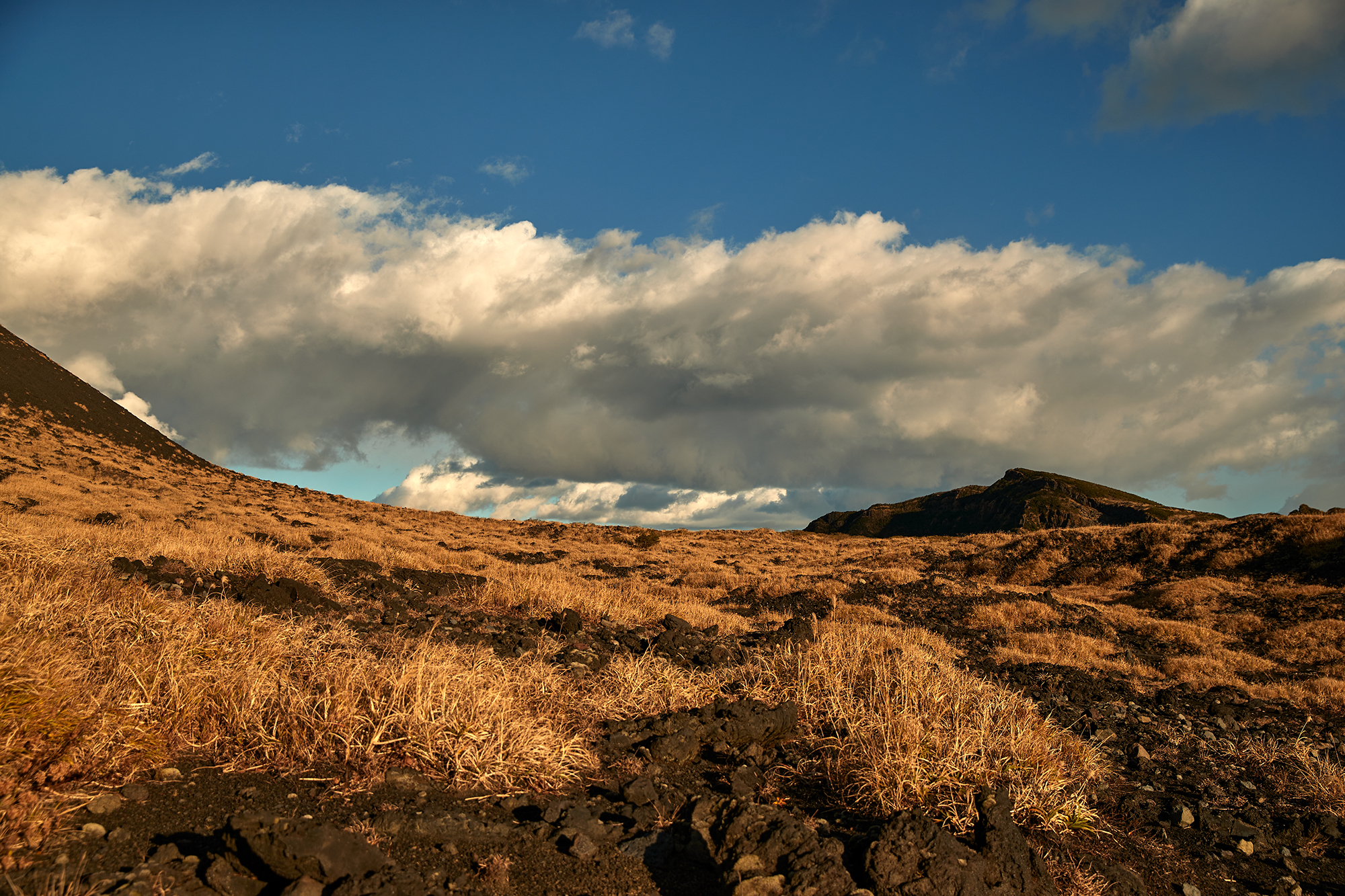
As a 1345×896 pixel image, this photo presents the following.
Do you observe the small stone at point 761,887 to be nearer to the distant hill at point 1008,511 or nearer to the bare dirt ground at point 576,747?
the bare dirt ground at point 576,747

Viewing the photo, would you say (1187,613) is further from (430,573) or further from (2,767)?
(2,767)

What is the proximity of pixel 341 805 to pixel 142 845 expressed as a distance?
996 mm

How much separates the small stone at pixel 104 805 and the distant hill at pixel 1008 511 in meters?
86.6

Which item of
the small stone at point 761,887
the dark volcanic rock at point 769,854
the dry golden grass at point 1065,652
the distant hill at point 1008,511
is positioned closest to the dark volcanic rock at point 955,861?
the dark volcanic rock at point 769,854

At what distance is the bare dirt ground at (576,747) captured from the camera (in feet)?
12.8

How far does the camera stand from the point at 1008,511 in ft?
393

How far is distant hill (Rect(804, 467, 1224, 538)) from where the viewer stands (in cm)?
10244

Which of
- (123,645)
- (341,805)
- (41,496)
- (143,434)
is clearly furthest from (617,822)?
(143,434)

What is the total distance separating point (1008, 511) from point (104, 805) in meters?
131

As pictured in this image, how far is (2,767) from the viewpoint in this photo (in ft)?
12.4

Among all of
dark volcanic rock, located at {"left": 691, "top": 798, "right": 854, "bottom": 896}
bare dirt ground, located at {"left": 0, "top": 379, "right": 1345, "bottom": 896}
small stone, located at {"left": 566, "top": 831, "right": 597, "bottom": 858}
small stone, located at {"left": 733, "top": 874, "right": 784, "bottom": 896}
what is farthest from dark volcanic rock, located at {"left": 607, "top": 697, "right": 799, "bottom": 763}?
small stone, located at {"left": 733, "top": 874, "right": 784, "bottom": 896}

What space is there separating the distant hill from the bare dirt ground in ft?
259

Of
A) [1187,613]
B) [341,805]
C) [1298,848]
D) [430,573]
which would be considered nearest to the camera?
[341,805]

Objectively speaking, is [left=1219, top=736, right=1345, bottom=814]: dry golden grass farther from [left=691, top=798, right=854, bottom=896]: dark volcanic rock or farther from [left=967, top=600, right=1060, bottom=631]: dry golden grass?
[left=967, top=600, right=1060, bottom=631]: dry golden grass
